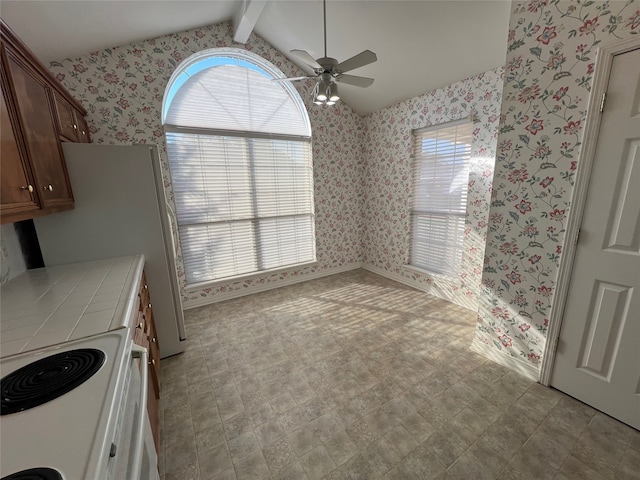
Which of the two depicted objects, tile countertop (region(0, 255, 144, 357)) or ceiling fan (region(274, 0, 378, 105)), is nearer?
tile countertop (region(0, 255, 144, 357))

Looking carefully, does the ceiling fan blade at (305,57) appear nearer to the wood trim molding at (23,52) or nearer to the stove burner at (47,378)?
the wood trim molding at (23,52)

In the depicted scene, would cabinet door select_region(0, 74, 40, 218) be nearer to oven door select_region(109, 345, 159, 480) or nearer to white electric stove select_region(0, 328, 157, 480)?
white electric stove select_region(0, 328, 157, 480)

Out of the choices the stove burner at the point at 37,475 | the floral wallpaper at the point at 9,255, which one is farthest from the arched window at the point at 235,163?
the stove burner at the point at 37,475

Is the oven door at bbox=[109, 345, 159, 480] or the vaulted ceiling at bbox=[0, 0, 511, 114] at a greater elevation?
the vaulted ceiling at bbox=[0, 0, 511, 114]

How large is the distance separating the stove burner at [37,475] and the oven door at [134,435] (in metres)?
0.12

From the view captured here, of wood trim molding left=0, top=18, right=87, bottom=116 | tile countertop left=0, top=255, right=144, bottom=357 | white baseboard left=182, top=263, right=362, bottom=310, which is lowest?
white baseboard left=182, top=263, right=362, bottom=310

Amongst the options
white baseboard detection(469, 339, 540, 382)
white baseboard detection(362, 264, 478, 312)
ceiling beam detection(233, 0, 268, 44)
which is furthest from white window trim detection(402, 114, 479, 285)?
ceiling beam detection(233, 0, 268, 44)

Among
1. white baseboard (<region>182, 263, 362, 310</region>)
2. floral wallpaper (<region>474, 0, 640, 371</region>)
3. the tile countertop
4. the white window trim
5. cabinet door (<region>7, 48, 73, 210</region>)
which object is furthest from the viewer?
white baseboard (<region>182, 263, 362, 310</region>)

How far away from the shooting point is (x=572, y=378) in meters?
1.86

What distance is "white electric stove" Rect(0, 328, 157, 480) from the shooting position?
62 centimetres

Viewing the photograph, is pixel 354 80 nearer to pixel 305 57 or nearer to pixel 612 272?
pixel 305 57

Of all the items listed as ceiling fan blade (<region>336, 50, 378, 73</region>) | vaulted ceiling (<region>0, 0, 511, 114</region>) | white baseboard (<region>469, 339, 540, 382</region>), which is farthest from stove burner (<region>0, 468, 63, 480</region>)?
white baseboard (<region>469, 339, 540, 382</region>)

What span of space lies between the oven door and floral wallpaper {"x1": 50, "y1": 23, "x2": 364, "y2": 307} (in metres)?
2.40

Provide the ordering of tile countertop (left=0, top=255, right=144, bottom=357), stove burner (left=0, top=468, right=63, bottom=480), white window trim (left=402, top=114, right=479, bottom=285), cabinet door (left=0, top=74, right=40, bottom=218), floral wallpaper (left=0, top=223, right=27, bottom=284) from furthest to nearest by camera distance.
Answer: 1. white window trim (left=402, top=114, right=479, bottom=285)
2. floral wallpaper (left=0, top=223, right=27, bottom=284)
3. cabinet door (left=0, top=74, right=40, bottom=218)
4. tile countertop (left=0, top=255, right=144, bottom=357)
5. stove burner (left=0, top=468, right=63, bottom=480)
